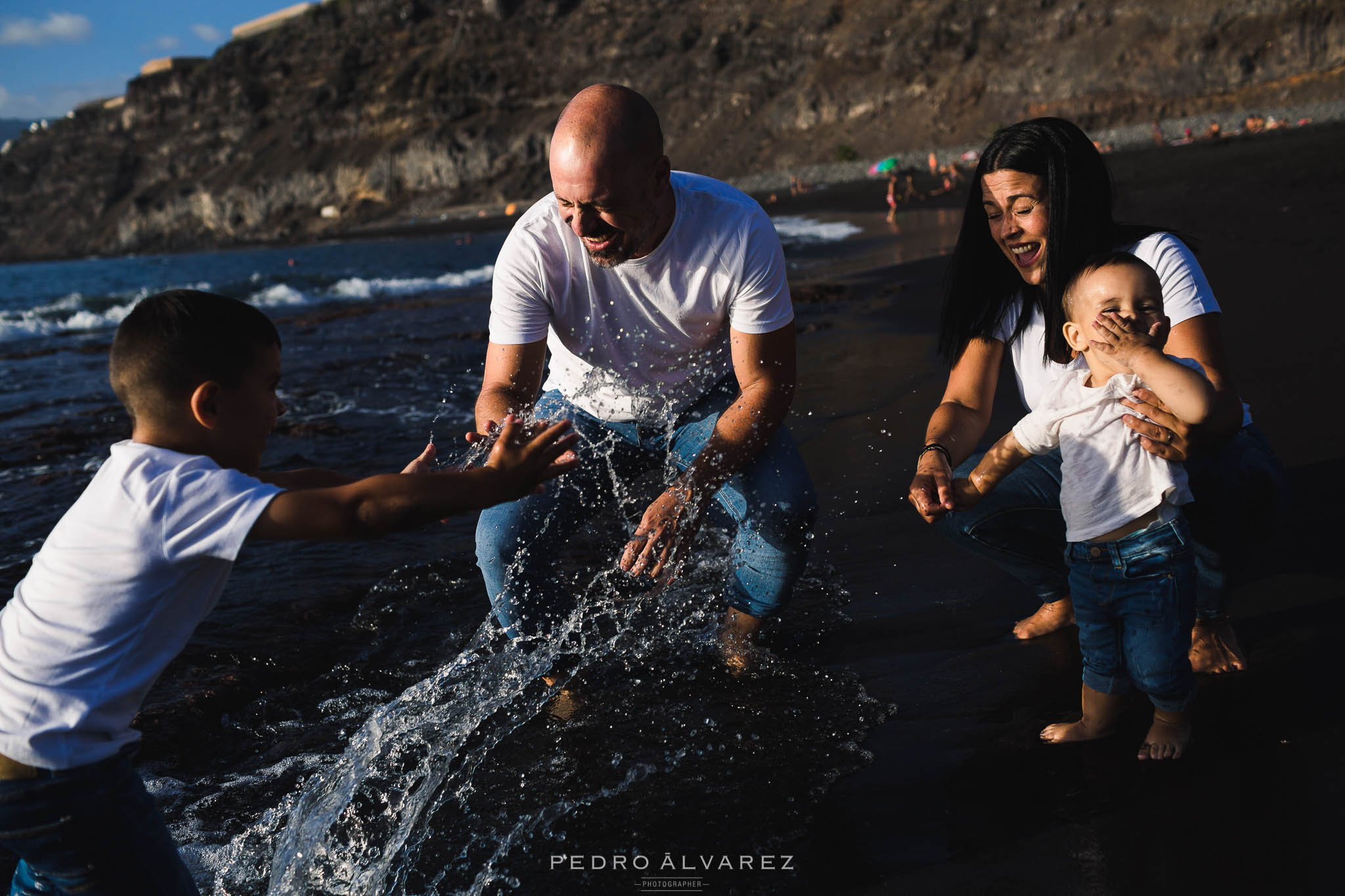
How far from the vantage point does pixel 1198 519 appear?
2904mm

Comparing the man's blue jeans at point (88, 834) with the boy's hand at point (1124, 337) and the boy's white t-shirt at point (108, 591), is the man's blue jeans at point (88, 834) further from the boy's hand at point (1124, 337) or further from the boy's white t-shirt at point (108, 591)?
the boy's hand at point (1124, 337)

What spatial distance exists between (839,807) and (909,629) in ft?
3.68

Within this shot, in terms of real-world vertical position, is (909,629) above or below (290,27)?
below

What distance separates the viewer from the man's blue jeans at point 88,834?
6.44ft

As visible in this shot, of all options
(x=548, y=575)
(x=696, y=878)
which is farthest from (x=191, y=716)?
(x=696, y=878)

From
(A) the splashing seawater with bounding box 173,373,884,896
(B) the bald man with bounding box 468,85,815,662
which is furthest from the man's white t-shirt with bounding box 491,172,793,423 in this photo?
(A) the splashing seawater with bounding box 173,373,884,896

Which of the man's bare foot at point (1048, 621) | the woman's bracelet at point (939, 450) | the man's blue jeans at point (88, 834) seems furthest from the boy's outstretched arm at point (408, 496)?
the man's bare foot at point (1048, 621)

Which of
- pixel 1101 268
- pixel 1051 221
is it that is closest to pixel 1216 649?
pixel 1101 268

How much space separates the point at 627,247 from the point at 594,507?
1030mm

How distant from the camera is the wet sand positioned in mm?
2203

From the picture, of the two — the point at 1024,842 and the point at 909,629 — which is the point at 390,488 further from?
the point at 909,629

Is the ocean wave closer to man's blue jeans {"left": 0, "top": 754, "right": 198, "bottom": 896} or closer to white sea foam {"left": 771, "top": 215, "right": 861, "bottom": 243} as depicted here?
white sea foam {"left": 771, "top": 215, "right": 861, "bottom": 243}

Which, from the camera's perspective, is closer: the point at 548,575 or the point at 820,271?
the point at 548,575

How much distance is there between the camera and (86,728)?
6.51 ft
